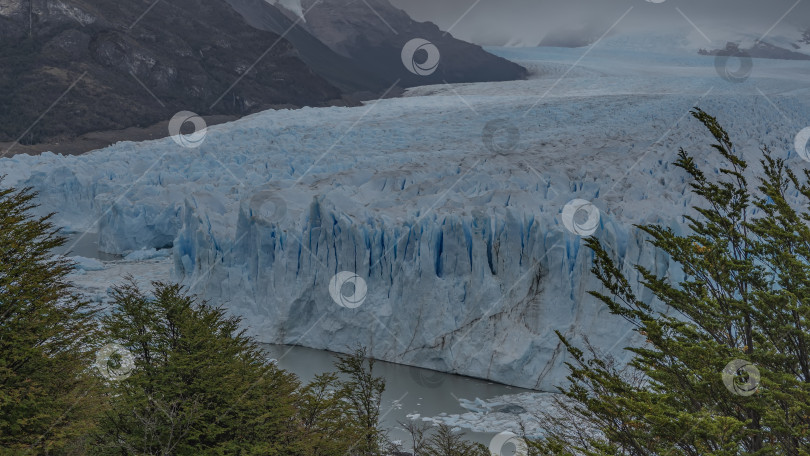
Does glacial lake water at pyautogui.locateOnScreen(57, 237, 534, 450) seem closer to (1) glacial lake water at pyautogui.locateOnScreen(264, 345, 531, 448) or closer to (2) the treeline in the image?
(1) glacial lake water at pyautogui.locateOnScreen(264, 345, 531, 448)

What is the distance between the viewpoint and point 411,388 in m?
15.7

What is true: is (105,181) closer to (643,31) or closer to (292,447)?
(292,447)

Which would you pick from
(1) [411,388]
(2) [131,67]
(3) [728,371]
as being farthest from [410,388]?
(2) [131,67]

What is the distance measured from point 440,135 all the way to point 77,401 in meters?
21.2

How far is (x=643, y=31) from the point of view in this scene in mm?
61469

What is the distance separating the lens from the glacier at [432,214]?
16125 mm

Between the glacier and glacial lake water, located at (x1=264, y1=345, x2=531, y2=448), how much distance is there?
32 cm

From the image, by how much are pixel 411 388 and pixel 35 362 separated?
9.47 meters

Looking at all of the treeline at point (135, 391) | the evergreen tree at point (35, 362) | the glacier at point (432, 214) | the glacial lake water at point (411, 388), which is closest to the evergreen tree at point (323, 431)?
the treeline at point (135, 391)

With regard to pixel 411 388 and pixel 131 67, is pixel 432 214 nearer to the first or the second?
pixel 411 388

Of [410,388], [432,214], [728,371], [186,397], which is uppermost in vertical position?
[432,214]

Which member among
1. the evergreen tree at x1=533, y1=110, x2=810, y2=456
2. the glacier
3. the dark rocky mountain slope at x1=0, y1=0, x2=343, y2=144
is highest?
the dark rocky mountain slope at x1=0, y1=0, x2=343, y2=144

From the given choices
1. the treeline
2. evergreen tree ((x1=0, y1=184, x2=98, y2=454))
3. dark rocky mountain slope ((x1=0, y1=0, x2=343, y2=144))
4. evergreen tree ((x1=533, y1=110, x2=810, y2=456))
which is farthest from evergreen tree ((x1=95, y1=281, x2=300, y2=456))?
dark rocky mountain slope ((x1=0, y1=0, x2=343, y2=144))

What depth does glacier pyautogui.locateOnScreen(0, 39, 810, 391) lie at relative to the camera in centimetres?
1612
